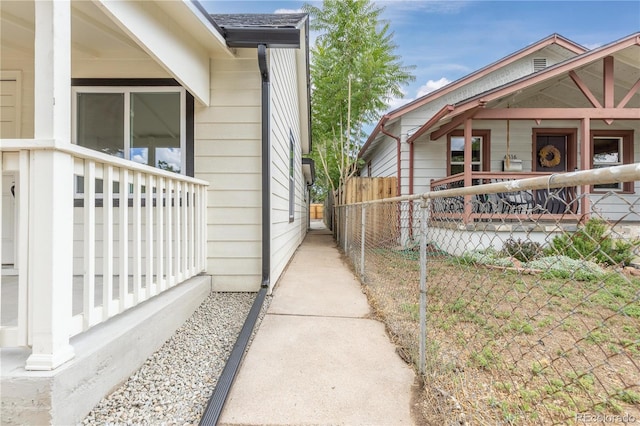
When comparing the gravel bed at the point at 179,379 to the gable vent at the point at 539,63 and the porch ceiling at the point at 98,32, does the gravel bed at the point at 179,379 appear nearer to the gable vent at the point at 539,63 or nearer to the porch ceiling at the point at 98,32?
the porch ceiling at the point at 98,32

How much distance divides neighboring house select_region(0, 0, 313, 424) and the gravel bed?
9cm

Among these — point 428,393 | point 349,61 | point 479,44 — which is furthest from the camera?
point 479,44

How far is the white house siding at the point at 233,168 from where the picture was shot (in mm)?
3498

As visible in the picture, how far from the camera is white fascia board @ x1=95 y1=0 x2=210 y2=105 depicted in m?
2.09

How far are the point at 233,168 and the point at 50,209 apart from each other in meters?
2.12

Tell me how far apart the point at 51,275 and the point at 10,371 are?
1.57 ft

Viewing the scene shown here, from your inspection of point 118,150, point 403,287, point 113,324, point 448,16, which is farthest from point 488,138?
point 113,324

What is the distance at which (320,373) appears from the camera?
2.03 m

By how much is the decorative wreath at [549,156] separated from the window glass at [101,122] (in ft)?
30.3

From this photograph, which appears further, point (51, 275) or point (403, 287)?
point (403, 287)

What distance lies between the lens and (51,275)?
1.49m

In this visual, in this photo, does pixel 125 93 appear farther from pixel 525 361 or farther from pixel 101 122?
pixel 525 361

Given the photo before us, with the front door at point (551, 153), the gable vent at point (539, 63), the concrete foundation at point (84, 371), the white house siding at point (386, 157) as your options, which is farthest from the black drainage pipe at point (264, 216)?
the gable vent at point (539, 63)

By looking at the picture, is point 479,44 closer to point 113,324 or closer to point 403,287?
point 403,287
